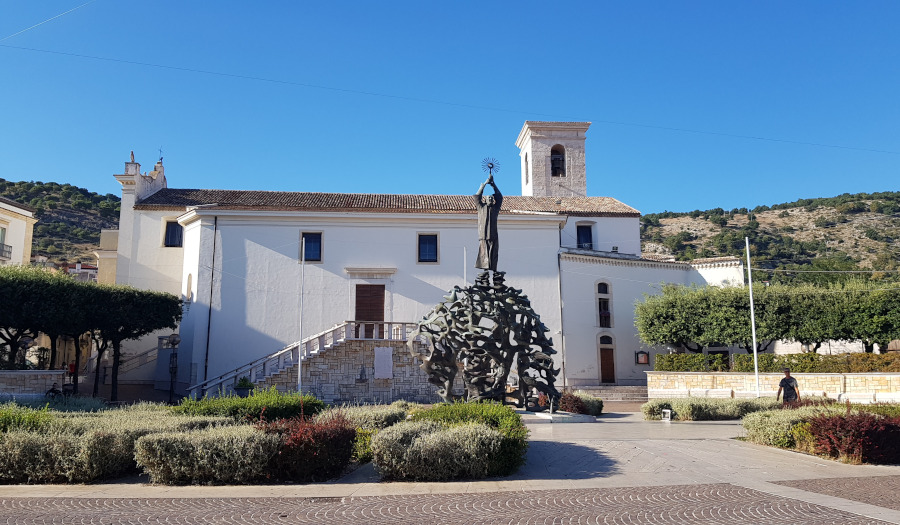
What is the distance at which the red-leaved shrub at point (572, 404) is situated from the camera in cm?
2011

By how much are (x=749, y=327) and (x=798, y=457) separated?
2033 cm

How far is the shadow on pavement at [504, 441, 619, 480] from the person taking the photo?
1030 centimetres

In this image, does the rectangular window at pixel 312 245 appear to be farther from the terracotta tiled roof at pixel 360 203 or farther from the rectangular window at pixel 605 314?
the rectangular window at pixel 605 314

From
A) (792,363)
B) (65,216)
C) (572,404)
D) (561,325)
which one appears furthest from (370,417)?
(65,216)

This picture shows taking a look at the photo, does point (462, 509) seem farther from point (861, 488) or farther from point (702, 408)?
point (702, 408)

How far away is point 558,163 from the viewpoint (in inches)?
1857

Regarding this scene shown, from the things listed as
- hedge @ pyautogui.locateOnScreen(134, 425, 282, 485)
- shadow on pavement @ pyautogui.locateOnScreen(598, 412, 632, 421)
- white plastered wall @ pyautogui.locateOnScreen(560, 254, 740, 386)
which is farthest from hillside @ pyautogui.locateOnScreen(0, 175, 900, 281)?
hedge @ pyautogui.locateOnScreen(134, 425, 282, 485)

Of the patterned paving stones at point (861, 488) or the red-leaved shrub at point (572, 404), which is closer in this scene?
the patterned paving stones at point (861, 488)

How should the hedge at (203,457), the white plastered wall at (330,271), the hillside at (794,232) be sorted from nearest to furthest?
1. the hedge at (203,457)
2. the white plastered wall at (330,271)
3. the hillside at (794,232)

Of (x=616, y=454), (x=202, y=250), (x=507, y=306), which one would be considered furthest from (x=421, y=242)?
(x=616, y=454)

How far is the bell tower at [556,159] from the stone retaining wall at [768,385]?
60.7ft

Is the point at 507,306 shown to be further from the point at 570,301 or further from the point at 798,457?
the point at 570,301

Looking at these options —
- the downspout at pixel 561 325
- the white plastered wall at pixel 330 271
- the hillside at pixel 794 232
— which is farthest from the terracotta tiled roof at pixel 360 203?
the hillside at pixel 794 232

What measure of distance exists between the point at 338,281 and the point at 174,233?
11348 mm
